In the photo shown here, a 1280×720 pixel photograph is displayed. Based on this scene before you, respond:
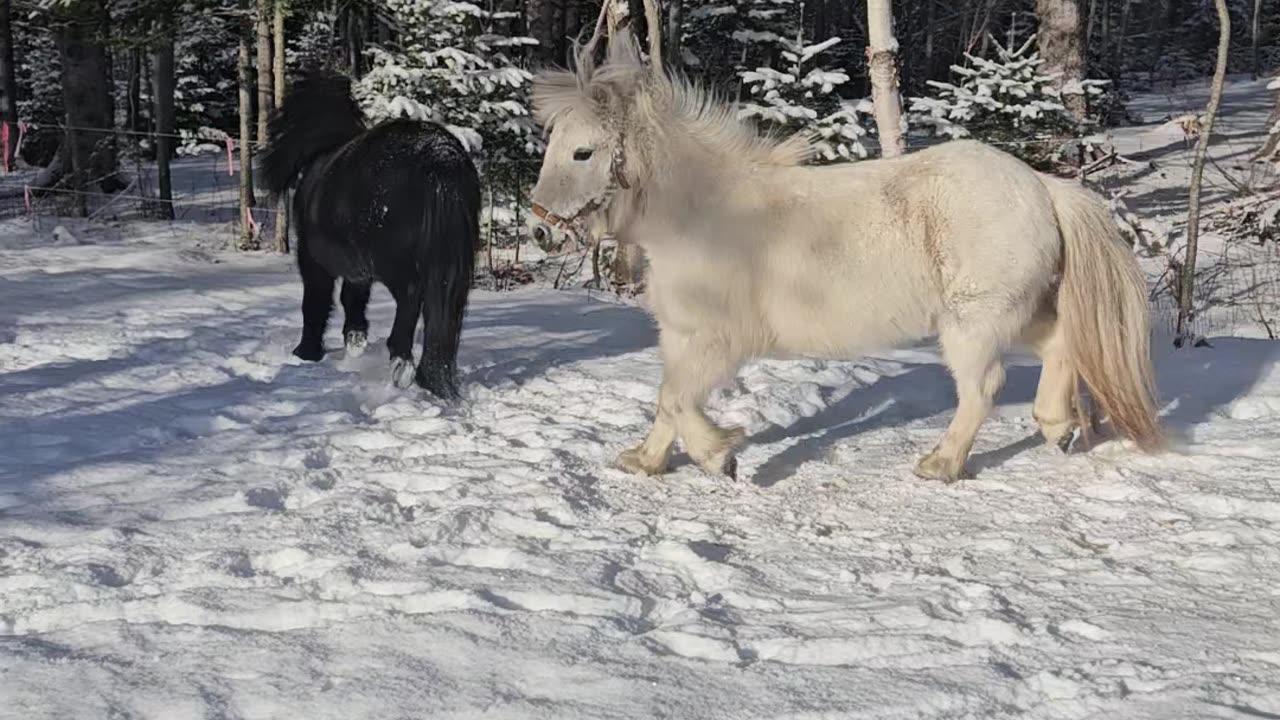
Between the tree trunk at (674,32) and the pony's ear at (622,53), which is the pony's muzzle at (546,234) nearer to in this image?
the pony's ear at (622,53)

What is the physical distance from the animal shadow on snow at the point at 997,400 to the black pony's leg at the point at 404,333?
1.98 metres

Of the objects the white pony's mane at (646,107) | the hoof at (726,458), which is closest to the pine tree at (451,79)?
the white pony's mane at (646,107)

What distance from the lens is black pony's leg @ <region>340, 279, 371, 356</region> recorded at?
23.0 ft

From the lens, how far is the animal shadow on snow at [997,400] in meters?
5.12

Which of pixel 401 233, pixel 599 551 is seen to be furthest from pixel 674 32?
pixel 599 551

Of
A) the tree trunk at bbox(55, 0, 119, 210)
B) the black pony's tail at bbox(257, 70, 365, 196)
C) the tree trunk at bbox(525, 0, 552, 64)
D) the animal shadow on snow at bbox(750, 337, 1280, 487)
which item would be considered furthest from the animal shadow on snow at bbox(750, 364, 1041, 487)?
the tree trunk at bbox(55, 0, 119, 210)

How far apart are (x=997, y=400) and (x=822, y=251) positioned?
44.6 inches

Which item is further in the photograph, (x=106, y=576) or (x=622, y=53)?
(x=622, y=53)

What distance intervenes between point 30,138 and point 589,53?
24869 mm

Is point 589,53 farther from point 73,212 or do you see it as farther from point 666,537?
point 73,212

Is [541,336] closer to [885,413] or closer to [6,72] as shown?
[885,413]

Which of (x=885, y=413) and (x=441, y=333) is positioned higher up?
(x=441, y=333)

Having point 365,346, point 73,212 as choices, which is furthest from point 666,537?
point 73,212

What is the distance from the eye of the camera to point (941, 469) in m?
4.64
